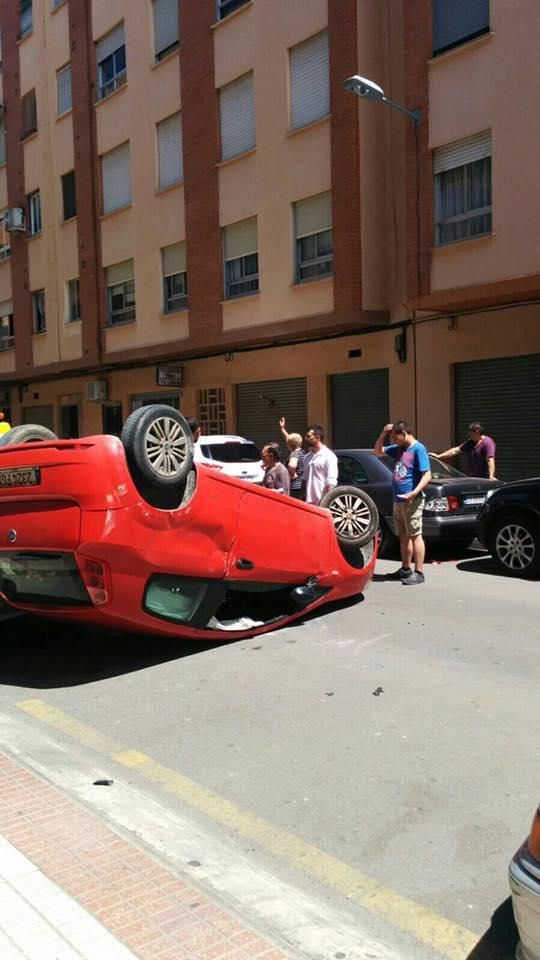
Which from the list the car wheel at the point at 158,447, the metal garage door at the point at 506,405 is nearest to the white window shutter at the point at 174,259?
the metal garage door at the point at 506,405

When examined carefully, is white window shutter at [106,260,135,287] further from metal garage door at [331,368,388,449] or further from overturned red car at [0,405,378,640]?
Result: overturned red car at [0,405,378,640]

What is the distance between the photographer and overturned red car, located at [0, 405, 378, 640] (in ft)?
16.2

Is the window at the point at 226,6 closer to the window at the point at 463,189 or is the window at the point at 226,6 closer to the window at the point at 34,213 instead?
the window at the point at 463,189

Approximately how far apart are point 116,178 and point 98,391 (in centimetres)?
605

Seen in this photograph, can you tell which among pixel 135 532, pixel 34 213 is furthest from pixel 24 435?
pixel 34 213

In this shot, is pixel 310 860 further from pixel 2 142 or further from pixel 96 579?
pixel 2 142

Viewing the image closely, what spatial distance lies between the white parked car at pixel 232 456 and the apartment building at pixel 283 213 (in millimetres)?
2898

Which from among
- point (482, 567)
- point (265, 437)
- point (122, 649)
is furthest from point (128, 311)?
point (122, 649)

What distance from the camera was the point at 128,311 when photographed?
22516 mm

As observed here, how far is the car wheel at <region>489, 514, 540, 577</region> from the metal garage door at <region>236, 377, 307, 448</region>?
9.69 metres

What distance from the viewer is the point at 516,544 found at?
895 cm

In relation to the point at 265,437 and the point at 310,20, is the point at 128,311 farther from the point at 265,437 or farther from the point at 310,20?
the point at 310,20

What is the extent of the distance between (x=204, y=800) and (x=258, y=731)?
84cm

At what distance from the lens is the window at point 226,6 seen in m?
18.0
